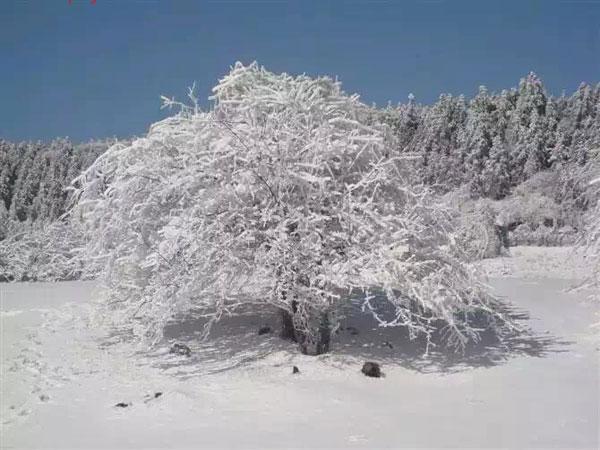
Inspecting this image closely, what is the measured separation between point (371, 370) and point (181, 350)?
2650mm

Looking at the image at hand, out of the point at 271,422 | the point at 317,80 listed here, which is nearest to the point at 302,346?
the point at 271,422

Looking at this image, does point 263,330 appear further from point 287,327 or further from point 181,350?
point 181,350

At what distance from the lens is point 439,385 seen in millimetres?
6602

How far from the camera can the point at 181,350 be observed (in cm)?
808

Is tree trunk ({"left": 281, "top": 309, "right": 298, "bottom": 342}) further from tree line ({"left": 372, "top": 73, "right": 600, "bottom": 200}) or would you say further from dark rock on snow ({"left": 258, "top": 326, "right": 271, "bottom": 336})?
tree line ({"left": 372, "top": 73, "right": 600, "bottom": 200})

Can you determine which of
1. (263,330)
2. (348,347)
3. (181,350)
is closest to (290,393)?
(348,347)

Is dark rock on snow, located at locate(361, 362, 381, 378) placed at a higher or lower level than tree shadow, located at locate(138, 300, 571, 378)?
lower

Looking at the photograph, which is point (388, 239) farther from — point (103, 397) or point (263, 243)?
point (103, 397)

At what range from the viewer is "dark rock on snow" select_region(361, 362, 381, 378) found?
6926mm

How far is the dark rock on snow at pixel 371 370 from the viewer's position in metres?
6.93

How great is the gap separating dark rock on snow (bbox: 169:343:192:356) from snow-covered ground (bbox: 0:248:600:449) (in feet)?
0.48

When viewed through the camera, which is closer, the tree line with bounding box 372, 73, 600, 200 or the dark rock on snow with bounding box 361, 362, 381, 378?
the dark rock on snow with bounding box 361, 362, 381, 378

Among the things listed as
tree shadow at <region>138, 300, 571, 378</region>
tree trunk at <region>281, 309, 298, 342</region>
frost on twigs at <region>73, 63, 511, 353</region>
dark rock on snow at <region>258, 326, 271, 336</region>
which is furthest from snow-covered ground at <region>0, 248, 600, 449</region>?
frost on twigs at <region>73, 63, 511, 353</region>

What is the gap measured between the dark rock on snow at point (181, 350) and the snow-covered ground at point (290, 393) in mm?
145
